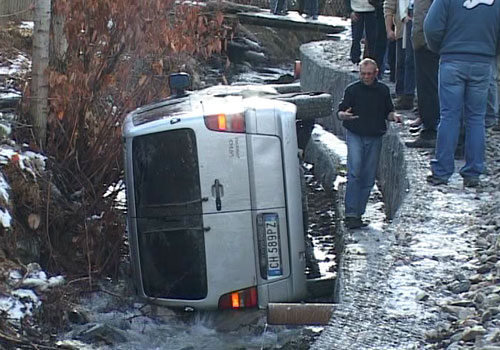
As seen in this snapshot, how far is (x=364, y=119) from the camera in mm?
8672

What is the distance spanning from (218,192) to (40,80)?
2.91 m

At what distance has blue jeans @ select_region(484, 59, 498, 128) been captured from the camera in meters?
8.62

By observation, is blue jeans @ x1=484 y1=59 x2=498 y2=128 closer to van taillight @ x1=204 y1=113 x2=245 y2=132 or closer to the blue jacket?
the blue jacket

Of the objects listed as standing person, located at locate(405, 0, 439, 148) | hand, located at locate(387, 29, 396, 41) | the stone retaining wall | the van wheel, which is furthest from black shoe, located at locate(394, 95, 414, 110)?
the van wheel

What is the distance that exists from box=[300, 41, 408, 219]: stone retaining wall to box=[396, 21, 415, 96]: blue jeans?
1.72 ft

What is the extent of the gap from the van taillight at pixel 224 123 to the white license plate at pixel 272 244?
69 cm

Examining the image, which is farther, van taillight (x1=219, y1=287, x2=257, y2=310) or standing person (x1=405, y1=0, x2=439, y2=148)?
standing person (x1=405, y1=0, x2=439, y2=148)

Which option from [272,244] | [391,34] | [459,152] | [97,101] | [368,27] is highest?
[391,34]

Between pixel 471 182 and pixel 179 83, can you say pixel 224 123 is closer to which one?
pixel 179 83

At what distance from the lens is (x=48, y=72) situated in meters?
10.0

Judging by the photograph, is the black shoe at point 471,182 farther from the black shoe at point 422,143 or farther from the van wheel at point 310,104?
the van wheel at point 310,104

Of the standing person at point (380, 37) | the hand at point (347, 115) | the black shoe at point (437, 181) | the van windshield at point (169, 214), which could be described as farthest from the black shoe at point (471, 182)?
the standing person at point (380, 37)

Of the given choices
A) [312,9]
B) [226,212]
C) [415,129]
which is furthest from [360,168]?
[312,9]

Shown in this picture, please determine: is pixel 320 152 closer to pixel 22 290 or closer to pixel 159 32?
pixel 159 32
